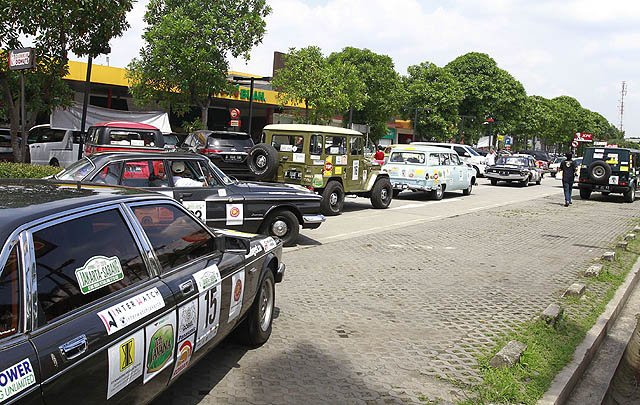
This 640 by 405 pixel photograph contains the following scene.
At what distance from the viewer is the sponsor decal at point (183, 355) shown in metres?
3.32

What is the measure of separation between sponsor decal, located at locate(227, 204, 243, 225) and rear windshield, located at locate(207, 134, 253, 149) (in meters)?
8.49

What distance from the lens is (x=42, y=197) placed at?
2.98 meters

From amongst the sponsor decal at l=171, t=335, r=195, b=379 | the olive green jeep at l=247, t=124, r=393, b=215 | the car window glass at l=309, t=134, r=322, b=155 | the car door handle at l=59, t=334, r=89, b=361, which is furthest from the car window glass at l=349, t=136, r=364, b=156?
the car door handle at l=59, t=334, r=89, b=361

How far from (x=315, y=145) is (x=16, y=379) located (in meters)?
11.2

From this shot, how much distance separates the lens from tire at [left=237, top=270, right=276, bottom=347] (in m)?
4.75

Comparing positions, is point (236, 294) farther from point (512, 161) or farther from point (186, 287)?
point (512, 161)

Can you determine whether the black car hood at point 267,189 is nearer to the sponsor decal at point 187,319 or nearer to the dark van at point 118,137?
the sponsor decal at point 187,319

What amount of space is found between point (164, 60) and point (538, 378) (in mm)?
20878

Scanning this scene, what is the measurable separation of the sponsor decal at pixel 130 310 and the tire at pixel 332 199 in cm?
Answer: 1042

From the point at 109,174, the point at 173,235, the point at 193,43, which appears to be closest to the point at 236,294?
the point at 173,235

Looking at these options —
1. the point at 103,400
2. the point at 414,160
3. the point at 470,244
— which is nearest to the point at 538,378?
the point at 103,400

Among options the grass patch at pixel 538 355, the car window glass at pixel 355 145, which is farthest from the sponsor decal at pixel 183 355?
the car window glass at pixel 355 145

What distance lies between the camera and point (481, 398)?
13.4 ft

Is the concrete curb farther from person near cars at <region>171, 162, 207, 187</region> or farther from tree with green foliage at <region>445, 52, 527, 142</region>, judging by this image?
tree with green foliage at <region>445, 52, 527, 142</region>
